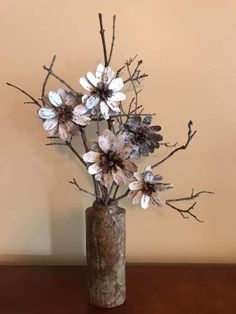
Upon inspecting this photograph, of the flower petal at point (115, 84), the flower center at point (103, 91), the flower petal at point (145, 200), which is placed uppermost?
the flower petal at point (115, 84)

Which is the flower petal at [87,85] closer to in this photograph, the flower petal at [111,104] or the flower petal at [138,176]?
the flower petal at [111,104]

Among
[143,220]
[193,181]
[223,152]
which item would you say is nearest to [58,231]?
[143,220]

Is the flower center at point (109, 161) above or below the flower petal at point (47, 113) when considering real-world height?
below

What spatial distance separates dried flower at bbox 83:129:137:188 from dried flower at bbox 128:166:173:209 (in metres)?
0.04

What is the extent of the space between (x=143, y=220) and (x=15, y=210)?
13.7 inches

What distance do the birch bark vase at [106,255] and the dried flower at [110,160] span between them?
0.10m

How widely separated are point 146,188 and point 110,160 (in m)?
0.10

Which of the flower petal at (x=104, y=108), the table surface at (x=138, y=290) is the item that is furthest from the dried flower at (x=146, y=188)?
the table surface at (x=138, y=290)

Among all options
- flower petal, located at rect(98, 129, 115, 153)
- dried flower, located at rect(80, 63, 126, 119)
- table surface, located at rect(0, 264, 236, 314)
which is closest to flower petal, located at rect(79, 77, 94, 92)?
dried flower, located at rect(80, 63, 126, 119)

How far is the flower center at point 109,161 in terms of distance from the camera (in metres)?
1.00

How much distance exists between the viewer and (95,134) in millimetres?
1253

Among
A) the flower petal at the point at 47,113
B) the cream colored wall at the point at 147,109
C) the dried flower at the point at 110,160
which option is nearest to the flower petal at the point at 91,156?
the dried flower at the point at 110,160

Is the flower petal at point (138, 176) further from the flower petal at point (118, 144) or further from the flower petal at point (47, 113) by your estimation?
the flower petal at point (47, 113)

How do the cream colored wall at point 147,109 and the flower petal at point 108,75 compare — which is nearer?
the flower petal at point 108,75
